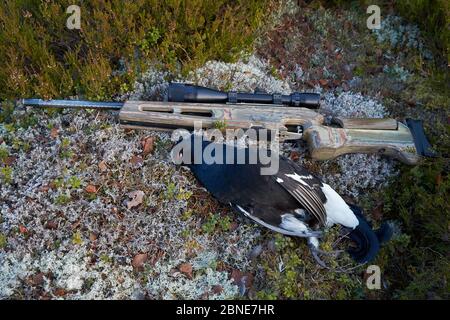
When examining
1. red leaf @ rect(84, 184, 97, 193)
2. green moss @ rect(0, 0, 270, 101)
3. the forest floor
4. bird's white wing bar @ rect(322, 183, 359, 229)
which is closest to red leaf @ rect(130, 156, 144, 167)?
the forest floor

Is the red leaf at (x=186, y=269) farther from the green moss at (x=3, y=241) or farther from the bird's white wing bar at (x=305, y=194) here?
the green moss at (x=3, y=241)

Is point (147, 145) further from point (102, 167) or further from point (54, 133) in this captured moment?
point (54, 133)

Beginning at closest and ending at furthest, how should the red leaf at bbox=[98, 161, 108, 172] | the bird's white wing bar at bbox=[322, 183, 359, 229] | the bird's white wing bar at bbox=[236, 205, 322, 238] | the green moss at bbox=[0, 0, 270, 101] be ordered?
the bird's white wing bar at bbox=[236, 205, 322, 238] < the bird's white wing bar at bbox=[322, 183, 359, 229] < the red leaf at bbox=[98, 161, 108, 172] < the green moss at bbox=[0, 0, 270, 101]

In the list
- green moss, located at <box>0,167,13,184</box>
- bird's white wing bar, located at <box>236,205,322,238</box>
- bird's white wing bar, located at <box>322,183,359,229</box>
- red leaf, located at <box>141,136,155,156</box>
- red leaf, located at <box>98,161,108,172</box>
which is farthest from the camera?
red leaf, located at <box>141,136,155,156</box>

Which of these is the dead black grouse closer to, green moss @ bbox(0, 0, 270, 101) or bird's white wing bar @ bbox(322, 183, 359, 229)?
bird's white wing bar @ bbox(322, 183, 359, 229)

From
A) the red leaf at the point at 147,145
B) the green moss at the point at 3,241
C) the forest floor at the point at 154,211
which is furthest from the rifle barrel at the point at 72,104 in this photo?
the green moss at the point at 3,241

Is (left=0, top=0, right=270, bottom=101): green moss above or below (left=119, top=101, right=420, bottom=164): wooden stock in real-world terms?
above

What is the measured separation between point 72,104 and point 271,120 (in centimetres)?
202

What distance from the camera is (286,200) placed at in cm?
433

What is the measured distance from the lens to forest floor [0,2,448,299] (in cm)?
424

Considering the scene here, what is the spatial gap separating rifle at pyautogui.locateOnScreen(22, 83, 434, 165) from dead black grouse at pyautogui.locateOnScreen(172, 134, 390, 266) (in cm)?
42

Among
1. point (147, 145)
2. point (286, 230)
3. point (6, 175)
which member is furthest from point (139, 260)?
point (6, 175)

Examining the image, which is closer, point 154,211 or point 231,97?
point 154,211

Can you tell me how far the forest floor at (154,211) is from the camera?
167 inches
